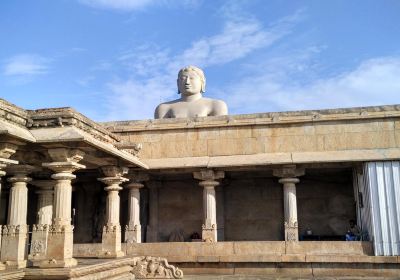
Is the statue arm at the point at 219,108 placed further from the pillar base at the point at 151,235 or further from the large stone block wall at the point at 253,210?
the pillar base at the point at 151,235

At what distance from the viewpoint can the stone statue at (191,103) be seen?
16.0 metres

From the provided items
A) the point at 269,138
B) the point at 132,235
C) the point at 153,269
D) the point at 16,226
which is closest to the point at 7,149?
the point at 16,226

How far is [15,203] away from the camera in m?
9.47

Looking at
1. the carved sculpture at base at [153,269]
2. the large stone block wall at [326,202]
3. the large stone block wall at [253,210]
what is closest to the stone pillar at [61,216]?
the carved sculpture at base at [153,269]

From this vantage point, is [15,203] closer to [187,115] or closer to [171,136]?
[171,136]

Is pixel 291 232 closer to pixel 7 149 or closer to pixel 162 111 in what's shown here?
pixel 162 111

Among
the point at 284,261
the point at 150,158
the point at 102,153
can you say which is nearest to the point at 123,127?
the point at 150,158

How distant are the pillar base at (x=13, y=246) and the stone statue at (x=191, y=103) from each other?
8065 millimetres

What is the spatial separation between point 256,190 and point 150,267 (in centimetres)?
549

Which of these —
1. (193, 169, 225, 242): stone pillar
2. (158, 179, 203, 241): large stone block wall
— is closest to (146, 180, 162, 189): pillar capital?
(158, 179, 203, 241): large stone block wall

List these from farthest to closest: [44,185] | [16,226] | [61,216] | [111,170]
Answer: [44,185] → [111,170] → [16,226] → [61,216]

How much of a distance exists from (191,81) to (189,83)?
4.9 inches

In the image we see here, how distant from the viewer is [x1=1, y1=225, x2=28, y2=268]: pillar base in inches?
344

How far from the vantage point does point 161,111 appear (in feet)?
54.0
